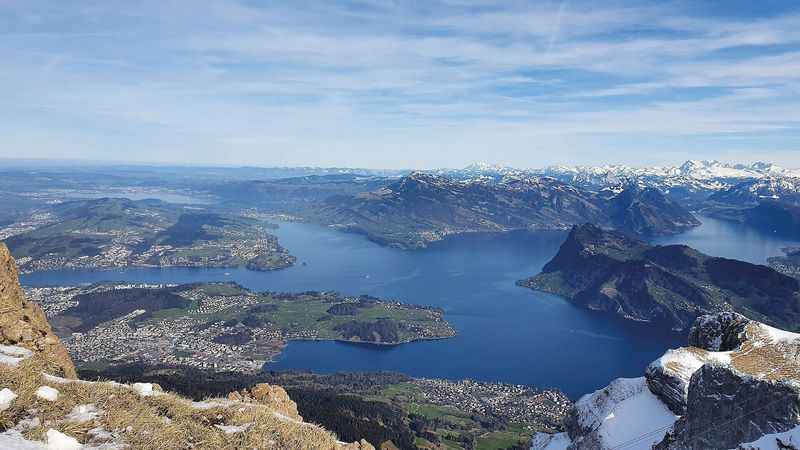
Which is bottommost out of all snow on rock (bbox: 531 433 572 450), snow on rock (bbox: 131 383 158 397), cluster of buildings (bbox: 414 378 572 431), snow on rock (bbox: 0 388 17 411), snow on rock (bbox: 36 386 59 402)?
cluster of buildings (bbox: 414 378 572 431)

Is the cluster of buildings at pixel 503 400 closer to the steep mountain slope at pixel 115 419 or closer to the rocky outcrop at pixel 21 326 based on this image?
the rocky outcrop at pixel 21 326

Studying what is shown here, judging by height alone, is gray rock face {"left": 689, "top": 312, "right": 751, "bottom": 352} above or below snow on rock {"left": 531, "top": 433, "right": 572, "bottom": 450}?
above

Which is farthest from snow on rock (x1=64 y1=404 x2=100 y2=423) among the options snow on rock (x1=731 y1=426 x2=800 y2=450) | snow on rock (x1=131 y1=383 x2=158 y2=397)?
snow on rock (x1=731 y1=426 x2=800 y2=450)

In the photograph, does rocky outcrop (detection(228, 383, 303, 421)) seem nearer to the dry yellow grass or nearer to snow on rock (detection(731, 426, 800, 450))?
the dry yellow grass

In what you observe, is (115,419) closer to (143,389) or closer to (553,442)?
(143,389)

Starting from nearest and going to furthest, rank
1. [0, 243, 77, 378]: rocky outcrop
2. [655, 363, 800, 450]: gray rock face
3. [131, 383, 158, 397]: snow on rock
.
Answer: [131, 383, 158, 397]: snow on rock, [0, 243, 77, 378]: rocky outcrop, [655, 363, 800, 450]: gray rock face

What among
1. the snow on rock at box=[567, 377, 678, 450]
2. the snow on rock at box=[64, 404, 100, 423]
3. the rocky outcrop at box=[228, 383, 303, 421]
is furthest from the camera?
the snow on rock at box=[567, 377, 678, 450]

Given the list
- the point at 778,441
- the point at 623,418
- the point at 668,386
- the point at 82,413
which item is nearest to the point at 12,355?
the point at 82,413
